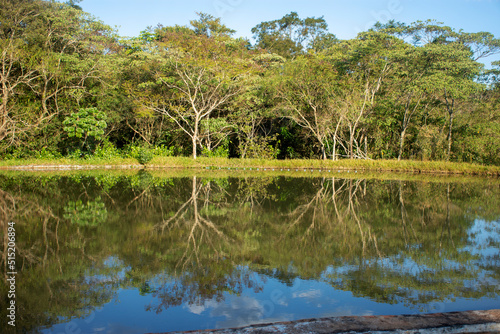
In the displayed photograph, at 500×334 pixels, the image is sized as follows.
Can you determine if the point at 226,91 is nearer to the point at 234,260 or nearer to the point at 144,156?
the point at 144,156

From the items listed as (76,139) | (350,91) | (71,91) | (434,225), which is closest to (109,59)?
(71,91)

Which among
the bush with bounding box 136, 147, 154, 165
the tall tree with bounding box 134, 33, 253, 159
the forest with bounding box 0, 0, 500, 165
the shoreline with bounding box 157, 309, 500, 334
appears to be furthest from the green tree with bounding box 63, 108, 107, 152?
the shoreline with bounding box 157, 309, 500, 334

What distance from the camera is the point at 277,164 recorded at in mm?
23672

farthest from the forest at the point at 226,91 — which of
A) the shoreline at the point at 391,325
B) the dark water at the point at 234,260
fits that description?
the shoreline at the point at 391,325

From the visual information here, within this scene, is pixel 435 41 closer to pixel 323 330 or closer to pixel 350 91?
pixel 350 91

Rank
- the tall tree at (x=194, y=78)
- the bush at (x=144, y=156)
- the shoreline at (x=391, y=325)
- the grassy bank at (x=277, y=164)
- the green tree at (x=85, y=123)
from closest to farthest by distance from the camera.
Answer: the shoreline at (x=391, y=325)
the grassy bank at (x=277, y=164)
the tall tree at (x=194, y=78)
the green tree at (x=85, y=123)
the bush at (x=144, y=156)

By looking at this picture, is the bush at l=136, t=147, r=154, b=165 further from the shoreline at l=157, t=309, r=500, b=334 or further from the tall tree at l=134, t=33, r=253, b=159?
the shoreline at l=157, t=309, r=500, b=334

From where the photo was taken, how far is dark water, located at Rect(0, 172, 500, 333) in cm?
416

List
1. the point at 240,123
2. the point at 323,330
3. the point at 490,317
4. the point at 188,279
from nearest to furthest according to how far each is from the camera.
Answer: the point at 323,330 < the point at 490,317 < the point at 188,279 < the point at 240,123

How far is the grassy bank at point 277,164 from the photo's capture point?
72.1 feet

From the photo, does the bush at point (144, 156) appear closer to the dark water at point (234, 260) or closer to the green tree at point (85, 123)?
the green tree at point (85, 123)

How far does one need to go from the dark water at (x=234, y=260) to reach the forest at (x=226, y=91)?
12938mm

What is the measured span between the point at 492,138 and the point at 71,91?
23.1m

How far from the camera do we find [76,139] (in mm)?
25109
